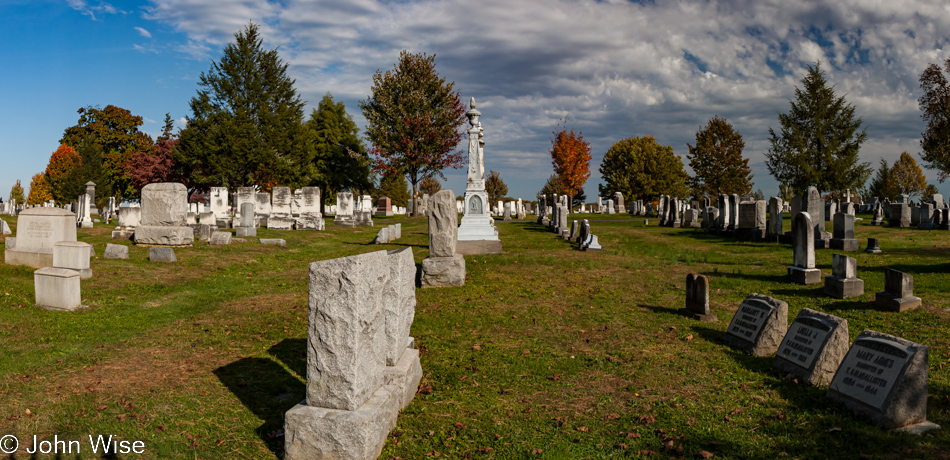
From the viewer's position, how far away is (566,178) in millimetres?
54719

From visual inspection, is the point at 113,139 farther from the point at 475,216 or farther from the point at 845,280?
the point at 845,280

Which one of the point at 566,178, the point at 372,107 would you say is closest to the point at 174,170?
the point at 372,107

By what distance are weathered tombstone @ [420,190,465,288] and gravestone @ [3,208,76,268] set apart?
25.9ft

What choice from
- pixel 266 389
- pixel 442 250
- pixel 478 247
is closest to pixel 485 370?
pixel 266 389

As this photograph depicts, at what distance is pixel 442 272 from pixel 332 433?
7389mm

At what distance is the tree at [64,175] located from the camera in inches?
1857

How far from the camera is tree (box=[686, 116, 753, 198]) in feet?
180

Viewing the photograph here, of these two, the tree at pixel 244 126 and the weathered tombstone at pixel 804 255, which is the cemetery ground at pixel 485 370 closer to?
the weathered tombstone at pixel 804 255

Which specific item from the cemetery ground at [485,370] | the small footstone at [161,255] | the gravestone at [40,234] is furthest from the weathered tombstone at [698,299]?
the gravestone at [40,234]

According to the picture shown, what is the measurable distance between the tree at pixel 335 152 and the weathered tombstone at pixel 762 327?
44.1 metres

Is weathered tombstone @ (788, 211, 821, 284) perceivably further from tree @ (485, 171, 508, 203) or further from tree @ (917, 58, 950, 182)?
tree @ (485, 171, 508, 203)

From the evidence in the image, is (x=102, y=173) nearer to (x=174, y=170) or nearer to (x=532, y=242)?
(x=174, y=170)

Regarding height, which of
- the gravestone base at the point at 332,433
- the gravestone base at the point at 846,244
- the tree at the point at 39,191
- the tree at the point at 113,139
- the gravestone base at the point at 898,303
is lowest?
the gravestone base at the point at 332,433

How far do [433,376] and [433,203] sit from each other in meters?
5.76
